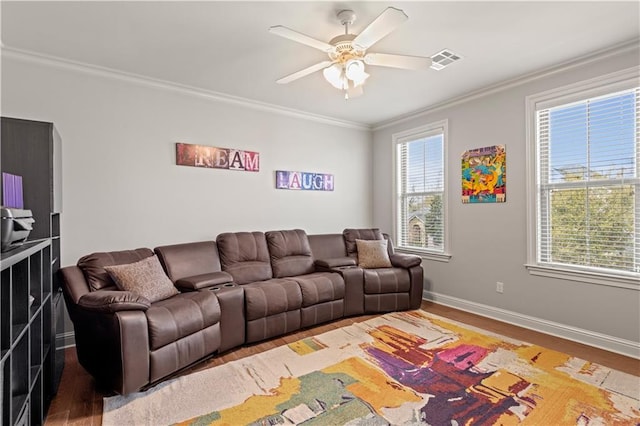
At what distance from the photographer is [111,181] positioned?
3.29m

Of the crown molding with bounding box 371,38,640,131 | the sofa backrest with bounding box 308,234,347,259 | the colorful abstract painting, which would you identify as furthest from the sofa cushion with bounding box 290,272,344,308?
the crown molding with bounding box 371,38,640,131

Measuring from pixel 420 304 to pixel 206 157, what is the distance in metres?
3.22

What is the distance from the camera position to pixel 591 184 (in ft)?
10.0

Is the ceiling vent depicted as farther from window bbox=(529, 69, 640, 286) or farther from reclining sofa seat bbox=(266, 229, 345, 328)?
reclining sofa seat bbox=(266, 229, 345, 328)

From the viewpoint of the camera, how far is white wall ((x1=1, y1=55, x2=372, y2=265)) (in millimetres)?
3070

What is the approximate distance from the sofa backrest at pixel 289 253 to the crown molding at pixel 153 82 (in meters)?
1.68

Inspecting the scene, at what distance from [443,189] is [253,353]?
10.3 ft

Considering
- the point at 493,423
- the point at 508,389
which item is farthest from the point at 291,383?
the point at 508,389

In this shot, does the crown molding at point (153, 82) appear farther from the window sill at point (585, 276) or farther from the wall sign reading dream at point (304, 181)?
the window sill at point (585, 276)

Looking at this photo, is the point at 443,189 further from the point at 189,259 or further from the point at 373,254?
the point at 189,259

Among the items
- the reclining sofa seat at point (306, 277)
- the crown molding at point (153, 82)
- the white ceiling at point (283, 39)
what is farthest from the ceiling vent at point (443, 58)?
the reclining sofa seat at point (306, 277)

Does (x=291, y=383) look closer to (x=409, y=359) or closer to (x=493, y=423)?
(x=409, y=359)

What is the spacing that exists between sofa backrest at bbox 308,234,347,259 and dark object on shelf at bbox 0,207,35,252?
302cm

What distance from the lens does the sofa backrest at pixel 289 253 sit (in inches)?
154
